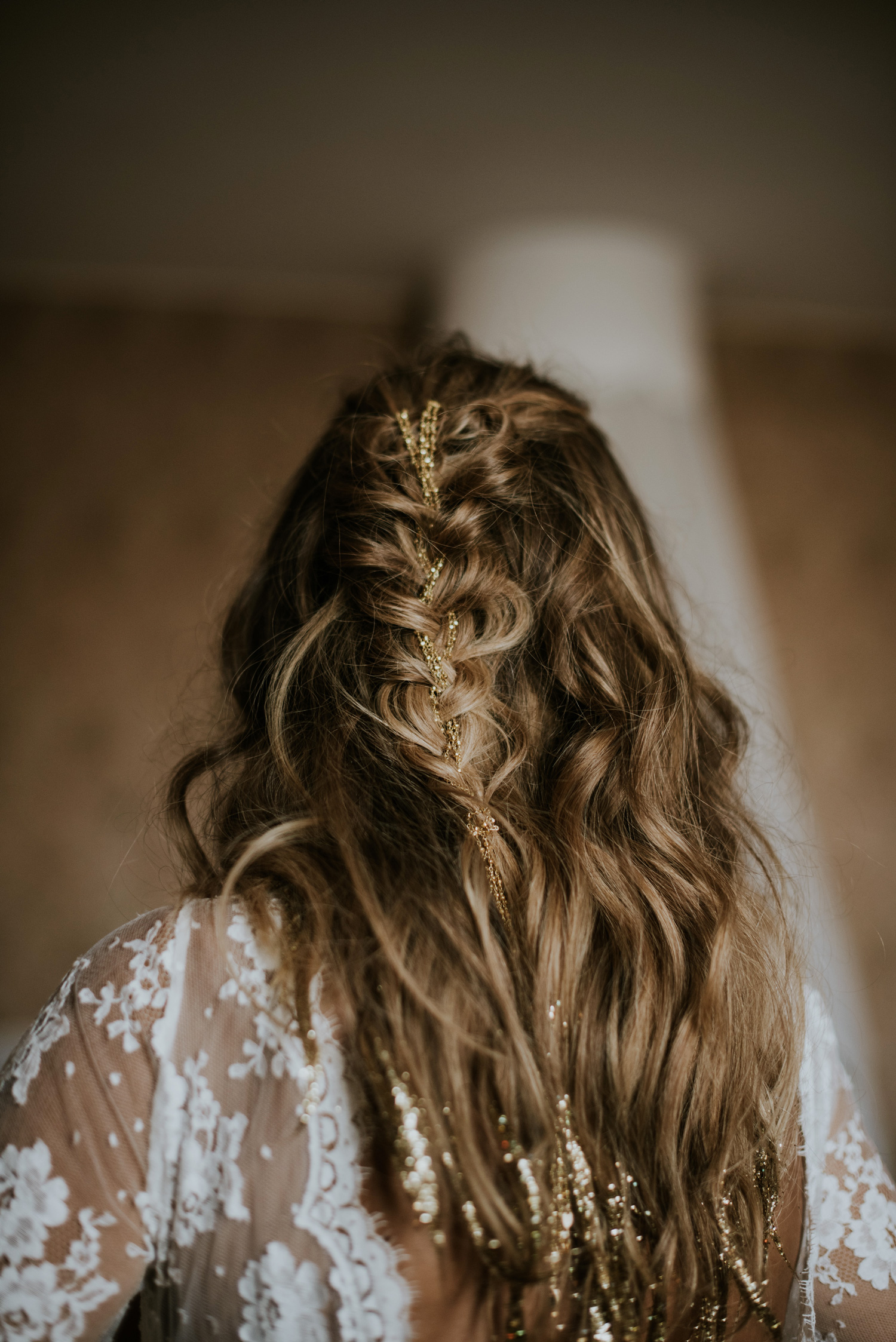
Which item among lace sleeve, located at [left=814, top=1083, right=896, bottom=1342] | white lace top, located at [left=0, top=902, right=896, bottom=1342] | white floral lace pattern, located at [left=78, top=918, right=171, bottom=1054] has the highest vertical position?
white floral lace pattern, located at [left=78, top=918, right=171, bottom=1054]

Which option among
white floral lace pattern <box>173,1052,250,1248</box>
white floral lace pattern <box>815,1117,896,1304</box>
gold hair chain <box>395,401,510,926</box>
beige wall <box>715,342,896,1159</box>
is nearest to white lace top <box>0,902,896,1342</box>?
white floral lace pattern <box>173,1052,250,1248</box>

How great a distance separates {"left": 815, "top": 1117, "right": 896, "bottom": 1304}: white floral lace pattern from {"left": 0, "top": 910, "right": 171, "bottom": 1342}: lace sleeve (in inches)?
22.5

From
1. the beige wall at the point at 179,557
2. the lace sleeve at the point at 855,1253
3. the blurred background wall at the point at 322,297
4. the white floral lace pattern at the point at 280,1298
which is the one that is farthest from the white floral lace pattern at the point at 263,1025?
the beige wall at the point at 179,557

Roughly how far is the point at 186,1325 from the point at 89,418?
2.64 metres

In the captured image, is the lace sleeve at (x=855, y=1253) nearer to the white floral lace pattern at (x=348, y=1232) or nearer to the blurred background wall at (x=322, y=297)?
the white floral lace pattern at (x=348, y=1232)

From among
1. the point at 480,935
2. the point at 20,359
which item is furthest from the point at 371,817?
the point at 20,359

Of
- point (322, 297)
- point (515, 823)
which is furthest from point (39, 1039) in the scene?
point (322, 297)

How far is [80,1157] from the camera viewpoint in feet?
1.75

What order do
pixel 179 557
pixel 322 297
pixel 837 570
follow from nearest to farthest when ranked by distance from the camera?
pixel 179 557, pixel 322 297, pixel 837 570

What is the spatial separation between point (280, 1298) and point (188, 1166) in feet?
0.35

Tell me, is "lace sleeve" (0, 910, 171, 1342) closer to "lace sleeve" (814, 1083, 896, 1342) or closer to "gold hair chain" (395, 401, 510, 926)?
"gold hair chain" (395, 401, 510, 926)

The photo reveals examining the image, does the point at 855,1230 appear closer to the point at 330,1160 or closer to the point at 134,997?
the point at 330,1160

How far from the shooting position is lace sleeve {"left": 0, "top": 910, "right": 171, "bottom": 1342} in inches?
21.0

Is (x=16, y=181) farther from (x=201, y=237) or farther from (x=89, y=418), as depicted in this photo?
(x=89, y=418)
